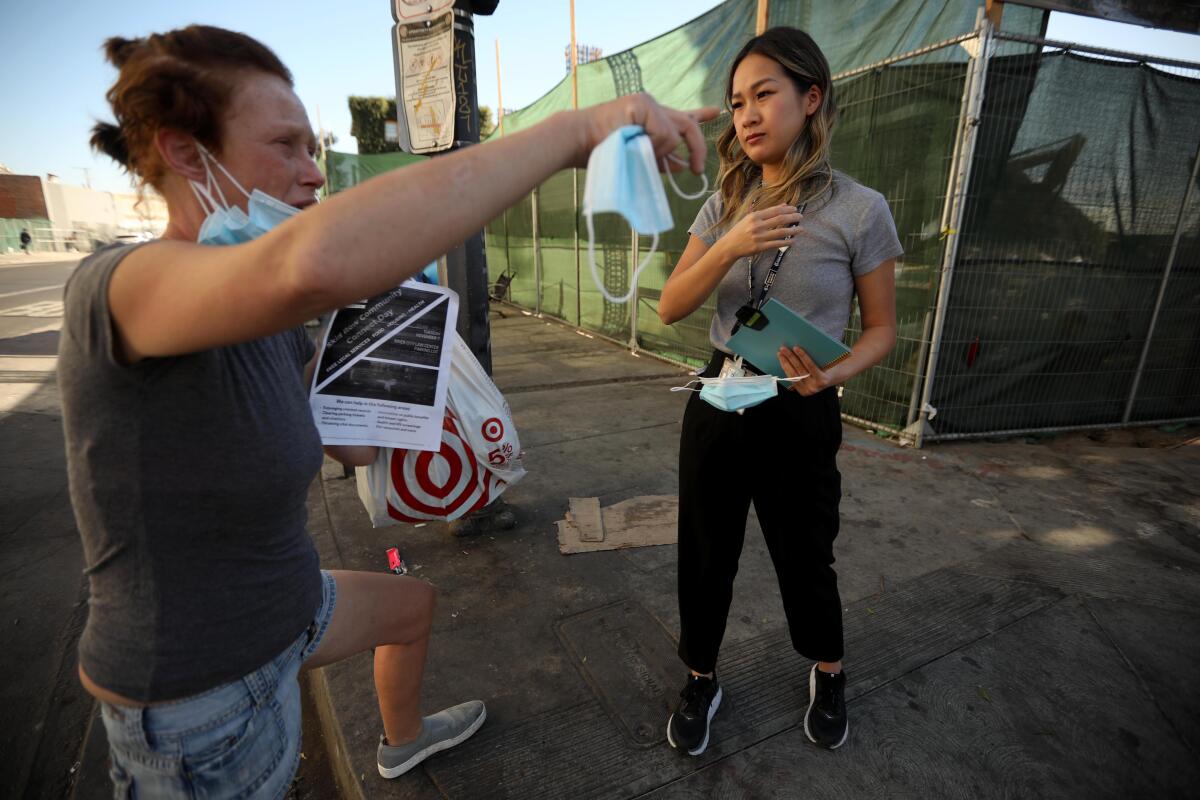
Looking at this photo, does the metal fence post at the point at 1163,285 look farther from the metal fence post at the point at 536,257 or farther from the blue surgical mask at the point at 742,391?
the metal fence post at the point at 536,257

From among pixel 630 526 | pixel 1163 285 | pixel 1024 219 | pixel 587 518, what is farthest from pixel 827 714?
pixel 1163 285

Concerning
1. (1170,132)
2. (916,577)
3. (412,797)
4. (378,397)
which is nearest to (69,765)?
(412,797)

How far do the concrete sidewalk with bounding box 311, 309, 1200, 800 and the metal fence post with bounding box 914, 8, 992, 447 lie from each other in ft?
2.05

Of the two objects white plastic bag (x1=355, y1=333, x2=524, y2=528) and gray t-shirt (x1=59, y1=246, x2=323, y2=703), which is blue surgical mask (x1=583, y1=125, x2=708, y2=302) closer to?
gray t-shirt (x1=59, y1=246, x2=323, y2=703)

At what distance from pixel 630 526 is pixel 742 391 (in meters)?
1.82

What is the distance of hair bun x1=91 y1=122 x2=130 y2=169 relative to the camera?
3.44ft

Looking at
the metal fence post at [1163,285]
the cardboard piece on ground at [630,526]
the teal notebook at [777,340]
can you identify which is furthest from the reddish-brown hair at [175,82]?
the metal fence post at [1163,285]

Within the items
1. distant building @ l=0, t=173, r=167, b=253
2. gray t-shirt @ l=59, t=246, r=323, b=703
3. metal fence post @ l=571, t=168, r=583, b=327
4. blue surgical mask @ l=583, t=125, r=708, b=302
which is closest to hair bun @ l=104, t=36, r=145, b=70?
gray t-shirt @ l=59, t=246, r=323, b=703

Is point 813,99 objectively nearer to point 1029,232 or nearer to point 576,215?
point 1029,232

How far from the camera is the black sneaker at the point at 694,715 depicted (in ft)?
6.17

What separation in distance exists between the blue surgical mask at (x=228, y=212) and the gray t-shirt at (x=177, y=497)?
0.18 meters

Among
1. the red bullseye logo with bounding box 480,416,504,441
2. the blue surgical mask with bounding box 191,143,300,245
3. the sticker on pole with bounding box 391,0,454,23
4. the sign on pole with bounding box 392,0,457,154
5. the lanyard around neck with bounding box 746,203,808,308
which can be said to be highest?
the sticker on pole with bounding box 391,0,454,23

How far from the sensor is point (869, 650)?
7.73 ft

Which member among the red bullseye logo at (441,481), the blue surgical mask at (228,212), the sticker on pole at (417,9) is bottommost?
the red bullseye logo at (441,481)
